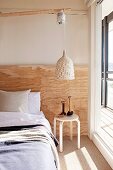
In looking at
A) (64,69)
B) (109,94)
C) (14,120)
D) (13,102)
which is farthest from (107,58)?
(14,120)

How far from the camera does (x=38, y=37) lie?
4156 millimetres

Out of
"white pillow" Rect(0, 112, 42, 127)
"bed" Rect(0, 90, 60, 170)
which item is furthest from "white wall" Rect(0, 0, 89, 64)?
"white pillow" Rect(0, 112, 42, 127)

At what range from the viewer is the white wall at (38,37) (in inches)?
163

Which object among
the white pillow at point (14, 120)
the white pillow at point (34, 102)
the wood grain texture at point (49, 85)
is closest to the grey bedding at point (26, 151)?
the white pillow at point (14, 120)

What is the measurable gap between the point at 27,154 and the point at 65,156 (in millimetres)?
1440

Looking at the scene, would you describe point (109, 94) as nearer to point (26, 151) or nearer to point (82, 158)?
point (82, 158)

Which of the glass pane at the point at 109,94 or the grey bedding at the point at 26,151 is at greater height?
the glass pane at the point at 109,94

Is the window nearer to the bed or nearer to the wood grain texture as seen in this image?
the wood grain texture

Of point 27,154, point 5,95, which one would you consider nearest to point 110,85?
point 5,95

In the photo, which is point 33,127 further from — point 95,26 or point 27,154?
point 95,26

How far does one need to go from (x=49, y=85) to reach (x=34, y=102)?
48 cm

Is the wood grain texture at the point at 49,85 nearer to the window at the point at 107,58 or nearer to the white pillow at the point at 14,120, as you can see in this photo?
the white pillow at the point at 14,120

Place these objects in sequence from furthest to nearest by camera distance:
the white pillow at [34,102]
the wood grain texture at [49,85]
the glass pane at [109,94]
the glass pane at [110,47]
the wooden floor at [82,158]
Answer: the glass pane at [109,94], the glass pane at [110,47], the wood grain texture at [49,85], the white pillow at [34,102], the wooden floor at [82,158]

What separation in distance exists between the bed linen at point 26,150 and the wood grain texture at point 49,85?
1.42 m
